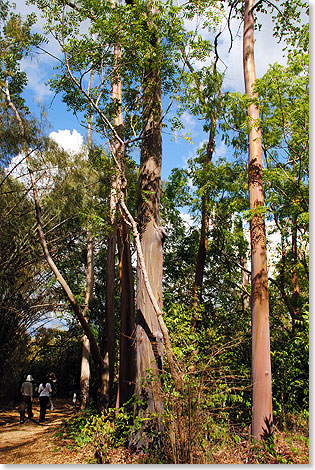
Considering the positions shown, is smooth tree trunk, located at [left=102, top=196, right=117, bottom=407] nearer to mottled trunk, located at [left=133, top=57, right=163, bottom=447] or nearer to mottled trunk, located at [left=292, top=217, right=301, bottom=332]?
mottled trunk, located at [left=133, top=57, right=163, bottom=447]

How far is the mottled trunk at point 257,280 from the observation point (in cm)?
454

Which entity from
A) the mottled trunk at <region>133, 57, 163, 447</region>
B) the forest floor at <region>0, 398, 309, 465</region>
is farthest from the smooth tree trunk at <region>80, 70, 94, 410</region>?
the mottled trunk at <region>133, 57, 163, 447</region>

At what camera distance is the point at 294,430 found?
16.5 feet

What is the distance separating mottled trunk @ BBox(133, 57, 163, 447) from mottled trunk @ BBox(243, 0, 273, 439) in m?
1.50

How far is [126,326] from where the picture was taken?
19.2ft

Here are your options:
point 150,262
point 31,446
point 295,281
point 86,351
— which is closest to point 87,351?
point 86,351

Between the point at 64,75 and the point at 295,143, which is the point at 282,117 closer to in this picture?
the point at 295,143

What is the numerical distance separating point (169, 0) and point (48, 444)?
735 centimetres

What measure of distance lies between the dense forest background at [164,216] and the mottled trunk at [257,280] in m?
0.02

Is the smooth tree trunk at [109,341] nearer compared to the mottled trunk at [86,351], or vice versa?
the smooth tree trunk at [109,341]

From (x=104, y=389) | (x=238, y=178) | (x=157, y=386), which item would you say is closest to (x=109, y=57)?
(x=238, y=178)

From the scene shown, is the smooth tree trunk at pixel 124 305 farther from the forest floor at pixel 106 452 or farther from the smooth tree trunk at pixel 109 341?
the forest floor at pixel 106 452

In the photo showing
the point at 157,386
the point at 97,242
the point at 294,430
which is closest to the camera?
the point at 157,386

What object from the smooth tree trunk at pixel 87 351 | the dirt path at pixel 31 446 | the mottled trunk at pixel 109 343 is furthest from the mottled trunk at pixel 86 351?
the mottled trunk at pixel 109 343
